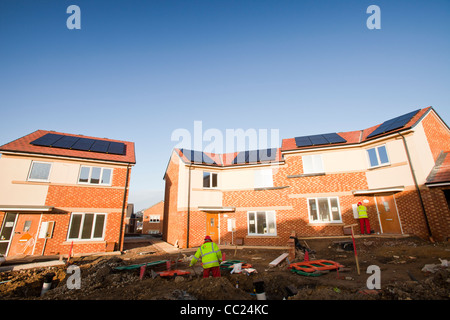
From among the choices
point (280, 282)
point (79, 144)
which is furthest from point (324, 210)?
point (79, 144)

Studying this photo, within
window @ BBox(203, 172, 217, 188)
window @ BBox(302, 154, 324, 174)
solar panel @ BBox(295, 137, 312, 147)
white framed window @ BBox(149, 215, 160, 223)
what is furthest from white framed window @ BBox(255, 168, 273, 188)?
white framed window @ BBox(149, 215, 160, 223)

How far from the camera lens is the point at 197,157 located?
62.1 ft

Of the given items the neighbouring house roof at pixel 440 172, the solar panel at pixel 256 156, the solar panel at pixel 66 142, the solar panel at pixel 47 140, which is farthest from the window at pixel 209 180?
the neighbouring house roof at pixel 440 172

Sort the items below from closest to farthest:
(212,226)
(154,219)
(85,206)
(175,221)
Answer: (85,206) < (212,226) < (175,221) < (154,219)

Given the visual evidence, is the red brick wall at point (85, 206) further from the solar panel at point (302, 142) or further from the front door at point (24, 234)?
the solar panel at point (302, 142)

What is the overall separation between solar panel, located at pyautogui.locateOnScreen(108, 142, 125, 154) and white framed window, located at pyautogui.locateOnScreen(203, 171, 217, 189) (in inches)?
278

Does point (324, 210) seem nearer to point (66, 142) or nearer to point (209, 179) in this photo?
point (209, 179)

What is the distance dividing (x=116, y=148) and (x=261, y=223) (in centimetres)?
1331

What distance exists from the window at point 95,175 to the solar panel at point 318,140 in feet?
48.9

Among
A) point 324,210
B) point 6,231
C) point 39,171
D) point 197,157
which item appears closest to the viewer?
point 6,231

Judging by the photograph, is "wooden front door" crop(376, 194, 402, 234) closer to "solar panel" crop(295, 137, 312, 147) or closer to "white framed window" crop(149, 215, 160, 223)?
"solar panel" crop(295, 137, 312, 147)

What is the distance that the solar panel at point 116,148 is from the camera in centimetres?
1592

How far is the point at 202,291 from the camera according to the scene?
17.4 ft

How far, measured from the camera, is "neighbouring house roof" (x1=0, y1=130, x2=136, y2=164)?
13.0 metres
